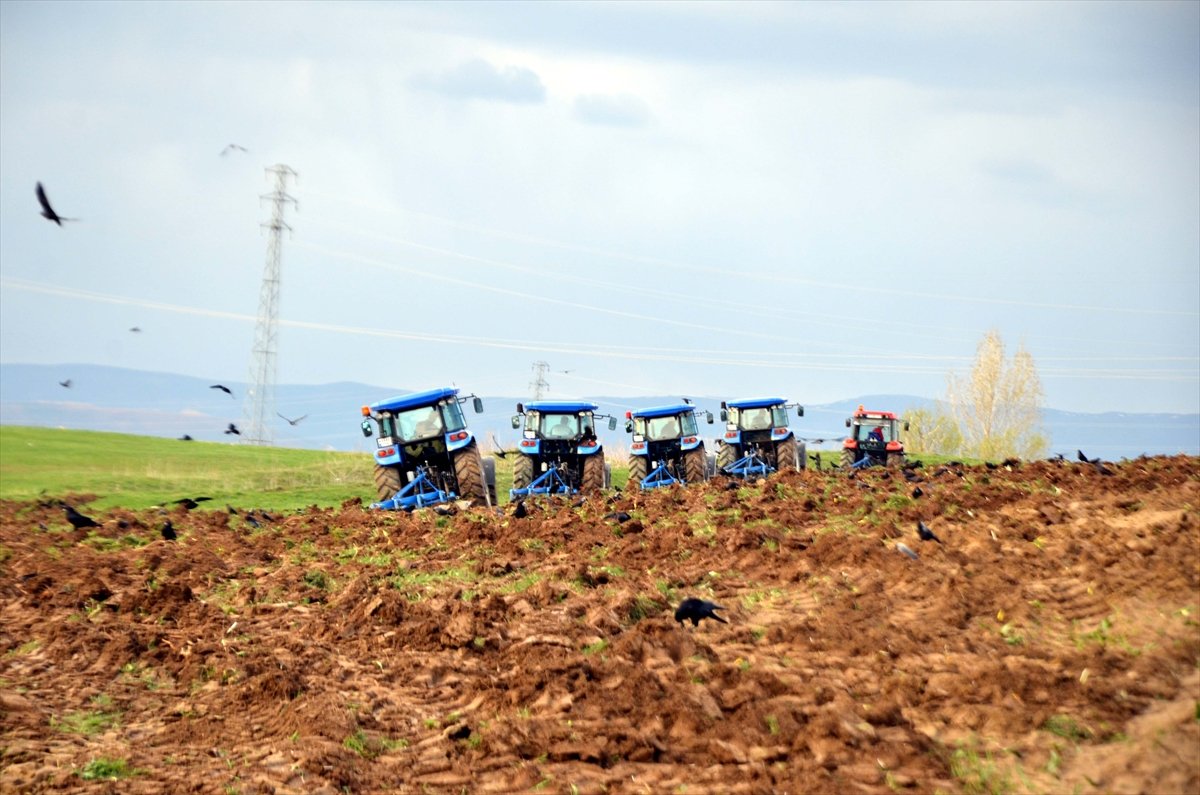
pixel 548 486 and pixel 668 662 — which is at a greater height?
pixel 548 486

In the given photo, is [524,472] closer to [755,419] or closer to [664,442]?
[664,442]

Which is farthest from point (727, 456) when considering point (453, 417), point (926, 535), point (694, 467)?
point (926, 535)

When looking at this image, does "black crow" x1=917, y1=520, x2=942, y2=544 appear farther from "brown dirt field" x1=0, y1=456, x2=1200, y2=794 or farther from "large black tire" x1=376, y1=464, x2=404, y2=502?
"large black tire" x1=376, y1=464, x2=404, y2=502

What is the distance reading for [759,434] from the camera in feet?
107

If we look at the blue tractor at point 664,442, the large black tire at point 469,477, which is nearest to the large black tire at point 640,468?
the blue tractor at point 664,442

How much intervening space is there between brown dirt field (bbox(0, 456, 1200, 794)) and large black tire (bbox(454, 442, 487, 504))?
8.50 meters

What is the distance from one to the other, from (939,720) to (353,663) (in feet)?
16.9

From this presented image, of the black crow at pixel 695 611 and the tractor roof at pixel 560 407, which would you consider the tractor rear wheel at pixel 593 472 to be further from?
the black crow at pixel 695 611

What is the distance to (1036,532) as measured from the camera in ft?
35.7

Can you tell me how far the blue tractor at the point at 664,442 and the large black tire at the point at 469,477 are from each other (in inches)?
280

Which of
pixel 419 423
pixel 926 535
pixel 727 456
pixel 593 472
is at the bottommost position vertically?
pixel 926 535

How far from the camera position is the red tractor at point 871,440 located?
35.1 meters

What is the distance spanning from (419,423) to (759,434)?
11.3 meters

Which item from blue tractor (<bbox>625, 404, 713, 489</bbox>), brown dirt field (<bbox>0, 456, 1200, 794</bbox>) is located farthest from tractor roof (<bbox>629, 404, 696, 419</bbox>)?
brown dirt field (<bbox>0, 456, 1200, 794</bbox>)
